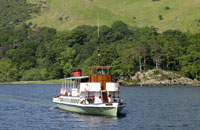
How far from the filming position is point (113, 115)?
251 ft

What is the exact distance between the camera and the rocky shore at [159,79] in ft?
616

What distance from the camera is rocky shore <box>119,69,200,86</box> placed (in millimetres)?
187875

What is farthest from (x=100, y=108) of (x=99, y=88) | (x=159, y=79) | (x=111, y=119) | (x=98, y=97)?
(x=159, y=79)

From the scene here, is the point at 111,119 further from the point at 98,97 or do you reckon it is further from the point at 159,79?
the point at 159,79

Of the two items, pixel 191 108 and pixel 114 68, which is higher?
pixel 114 68

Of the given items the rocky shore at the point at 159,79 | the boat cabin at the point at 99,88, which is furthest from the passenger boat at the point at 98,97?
the rocky shore at the point at 159,79

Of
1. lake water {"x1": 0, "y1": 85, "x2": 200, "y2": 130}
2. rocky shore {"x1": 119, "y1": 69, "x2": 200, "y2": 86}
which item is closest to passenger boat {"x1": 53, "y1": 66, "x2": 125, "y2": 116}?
lake water {"x1": 0, "y1": 85, "x2": 200, "y2": 130}

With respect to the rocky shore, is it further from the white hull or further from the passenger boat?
the white hull

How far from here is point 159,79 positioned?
621ft

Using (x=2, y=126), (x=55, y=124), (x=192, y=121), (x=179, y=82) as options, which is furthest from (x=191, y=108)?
(x=179, y=82)

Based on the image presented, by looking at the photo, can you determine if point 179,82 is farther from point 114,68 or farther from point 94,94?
point 94,94

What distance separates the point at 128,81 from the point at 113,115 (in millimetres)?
120390

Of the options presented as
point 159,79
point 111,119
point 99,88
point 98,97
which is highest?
point 159,79

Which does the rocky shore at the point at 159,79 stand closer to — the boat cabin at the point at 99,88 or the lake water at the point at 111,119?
the lake water at the point at 111,119
